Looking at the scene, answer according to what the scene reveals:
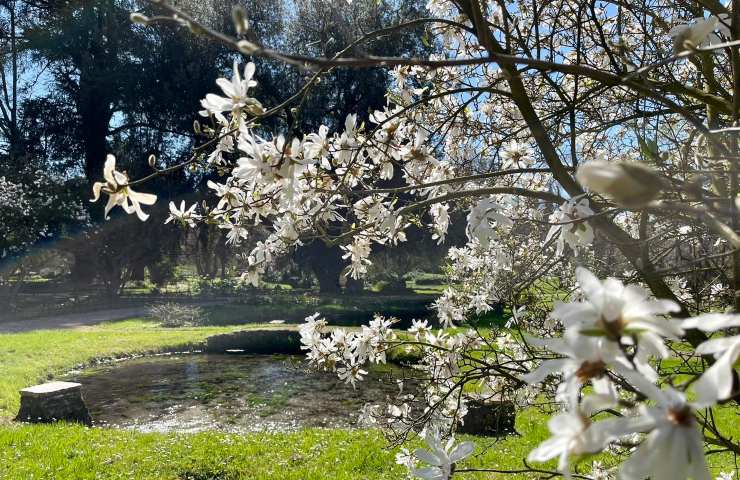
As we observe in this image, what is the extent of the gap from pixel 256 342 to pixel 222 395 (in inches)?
173

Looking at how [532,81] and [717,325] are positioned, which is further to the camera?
[532,81]

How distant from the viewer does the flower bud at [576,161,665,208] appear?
53 cm

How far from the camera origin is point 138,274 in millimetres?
23922

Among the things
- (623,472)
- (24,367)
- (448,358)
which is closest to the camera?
(623,472)

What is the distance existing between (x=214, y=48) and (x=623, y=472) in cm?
1973

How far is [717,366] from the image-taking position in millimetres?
505

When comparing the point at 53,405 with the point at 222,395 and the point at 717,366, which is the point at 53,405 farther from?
the point at 717,366

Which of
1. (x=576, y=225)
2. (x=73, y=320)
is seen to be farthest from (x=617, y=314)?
(x=73, y=320)

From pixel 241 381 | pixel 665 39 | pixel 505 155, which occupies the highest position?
pixel 665 39

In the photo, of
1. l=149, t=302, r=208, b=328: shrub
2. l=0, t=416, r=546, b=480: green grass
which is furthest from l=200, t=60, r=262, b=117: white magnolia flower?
l=149, t=302, r=208, b=328: shrub

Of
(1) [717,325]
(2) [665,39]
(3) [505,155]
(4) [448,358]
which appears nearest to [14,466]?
(4) [448,358]

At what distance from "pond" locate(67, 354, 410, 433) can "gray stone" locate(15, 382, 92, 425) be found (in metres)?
0.40

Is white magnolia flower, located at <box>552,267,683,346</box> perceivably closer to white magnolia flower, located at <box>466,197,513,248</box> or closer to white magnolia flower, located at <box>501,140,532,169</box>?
white magnolia flower, located at <box>466,197,513,248</box>

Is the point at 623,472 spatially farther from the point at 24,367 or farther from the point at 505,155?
the point at 24,367
